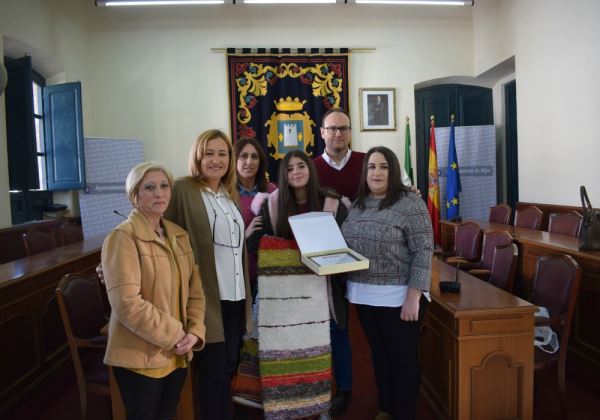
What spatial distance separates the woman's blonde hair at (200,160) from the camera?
1.61 m

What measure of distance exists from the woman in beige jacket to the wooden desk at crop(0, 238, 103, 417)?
4.24 feet

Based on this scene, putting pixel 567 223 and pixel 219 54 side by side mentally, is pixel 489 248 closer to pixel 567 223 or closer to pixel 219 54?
pixel 567 223

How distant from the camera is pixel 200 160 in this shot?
1.65 meters

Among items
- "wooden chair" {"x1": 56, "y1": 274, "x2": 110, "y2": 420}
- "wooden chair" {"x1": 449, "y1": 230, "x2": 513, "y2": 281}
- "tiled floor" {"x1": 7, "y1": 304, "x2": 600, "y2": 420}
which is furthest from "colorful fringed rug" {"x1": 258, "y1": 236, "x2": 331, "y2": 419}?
"wooden chair" {"x1": 449, "y1": 230, "x2": 513, "y2": 281}

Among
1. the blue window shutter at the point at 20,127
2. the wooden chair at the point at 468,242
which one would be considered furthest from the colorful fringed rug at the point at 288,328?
the blue window shutter at the point at 20,127

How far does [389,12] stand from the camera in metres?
5.71

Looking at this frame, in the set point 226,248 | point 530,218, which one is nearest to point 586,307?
point 530,218

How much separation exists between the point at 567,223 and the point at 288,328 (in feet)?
10.6

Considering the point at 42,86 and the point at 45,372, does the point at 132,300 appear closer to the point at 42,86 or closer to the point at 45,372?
the point at 45,372

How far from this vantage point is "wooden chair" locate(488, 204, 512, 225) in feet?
15.3

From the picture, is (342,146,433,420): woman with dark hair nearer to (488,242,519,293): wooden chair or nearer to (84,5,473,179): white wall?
(488,242,519,293): wooden chair

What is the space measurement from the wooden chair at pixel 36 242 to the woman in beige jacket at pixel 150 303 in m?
2.71

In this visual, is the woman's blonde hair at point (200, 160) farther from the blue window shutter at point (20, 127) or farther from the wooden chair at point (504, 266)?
the blue window shutter at point (20, 127)

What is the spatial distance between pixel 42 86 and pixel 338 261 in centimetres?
545
